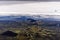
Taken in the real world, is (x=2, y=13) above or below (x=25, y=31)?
above

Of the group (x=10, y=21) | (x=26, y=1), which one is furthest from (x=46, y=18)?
(x=26, y=1)

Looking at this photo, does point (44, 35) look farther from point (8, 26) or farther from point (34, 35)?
point (8, 26)

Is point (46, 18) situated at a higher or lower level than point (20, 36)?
higher

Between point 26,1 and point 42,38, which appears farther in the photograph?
point 26,1

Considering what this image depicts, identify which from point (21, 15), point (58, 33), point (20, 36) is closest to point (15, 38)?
point (20, 36)

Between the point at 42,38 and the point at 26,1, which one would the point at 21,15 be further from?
the point at 26,1

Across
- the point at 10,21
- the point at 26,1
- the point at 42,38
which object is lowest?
the point at 42,38

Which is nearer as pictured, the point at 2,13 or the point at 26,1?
the point at 2,13
